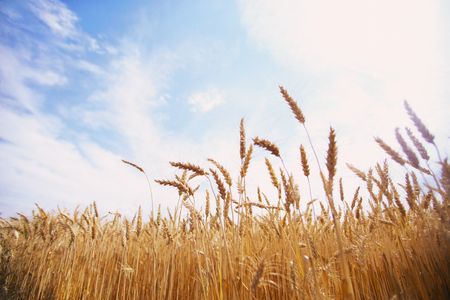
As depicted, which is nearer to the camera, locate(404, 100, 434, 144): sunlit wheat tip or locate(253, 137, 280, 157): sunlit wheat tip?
locate(404, 100, 434, 144): sunlit wheat tip

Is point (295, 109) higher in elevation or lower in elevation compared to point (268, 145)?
higher

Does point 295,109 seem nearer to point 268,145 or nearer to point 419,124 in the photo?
point 268,145

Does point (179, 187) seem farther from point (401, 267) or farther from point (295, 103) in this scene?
point (401, 267)

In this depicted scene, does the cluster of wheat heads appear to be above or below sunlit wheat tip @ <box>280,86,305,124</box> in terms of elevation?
below

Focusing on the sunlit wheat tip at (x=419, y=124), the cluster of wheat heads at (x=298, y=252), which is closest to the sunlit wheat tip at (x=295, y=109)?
the cluster of wheat heads at (x=298, y=252)

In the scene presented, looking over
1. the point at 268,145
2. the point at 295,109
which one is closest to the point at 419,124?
the point at 295,109

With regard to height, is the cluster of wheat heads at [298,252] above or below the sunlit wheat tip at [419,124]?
below

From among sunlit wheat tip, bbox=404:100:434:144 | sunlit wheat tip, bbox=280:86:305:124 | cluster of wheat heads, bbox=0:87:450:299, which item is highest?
sunlit wheat tip, bbox=280:86:305:124

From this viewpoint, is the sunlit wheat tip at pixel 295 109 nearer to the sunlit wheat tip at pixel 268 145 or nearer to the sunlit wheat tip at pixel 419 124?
the sunlit wheat tip at pixel 268 145

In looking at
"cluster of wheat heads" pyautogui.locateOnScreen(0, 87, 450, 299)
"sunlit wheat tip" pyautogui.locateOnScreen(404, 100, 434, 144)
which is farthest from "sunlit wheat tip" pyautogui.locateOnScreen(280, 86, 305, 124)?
"sunlit wheat tip" pyautogui.locateOnScreen(404, 100, 434, 144)

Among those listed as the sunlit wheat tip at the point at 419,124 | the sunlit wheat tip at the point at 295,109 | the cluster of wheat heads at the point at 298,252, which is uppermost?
the sunlit wheat tip at the point at 295,109

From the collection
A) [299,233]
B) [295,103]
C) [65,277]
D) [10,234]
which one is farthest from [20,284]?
[295,103]

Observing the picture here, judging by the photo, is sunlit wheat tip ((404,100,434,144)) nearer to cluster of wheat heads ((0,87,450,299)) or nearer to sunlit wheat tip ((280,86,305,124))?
cluster of wheat heads ((0,87,450,299))

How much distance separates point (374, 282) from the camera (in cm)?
199
